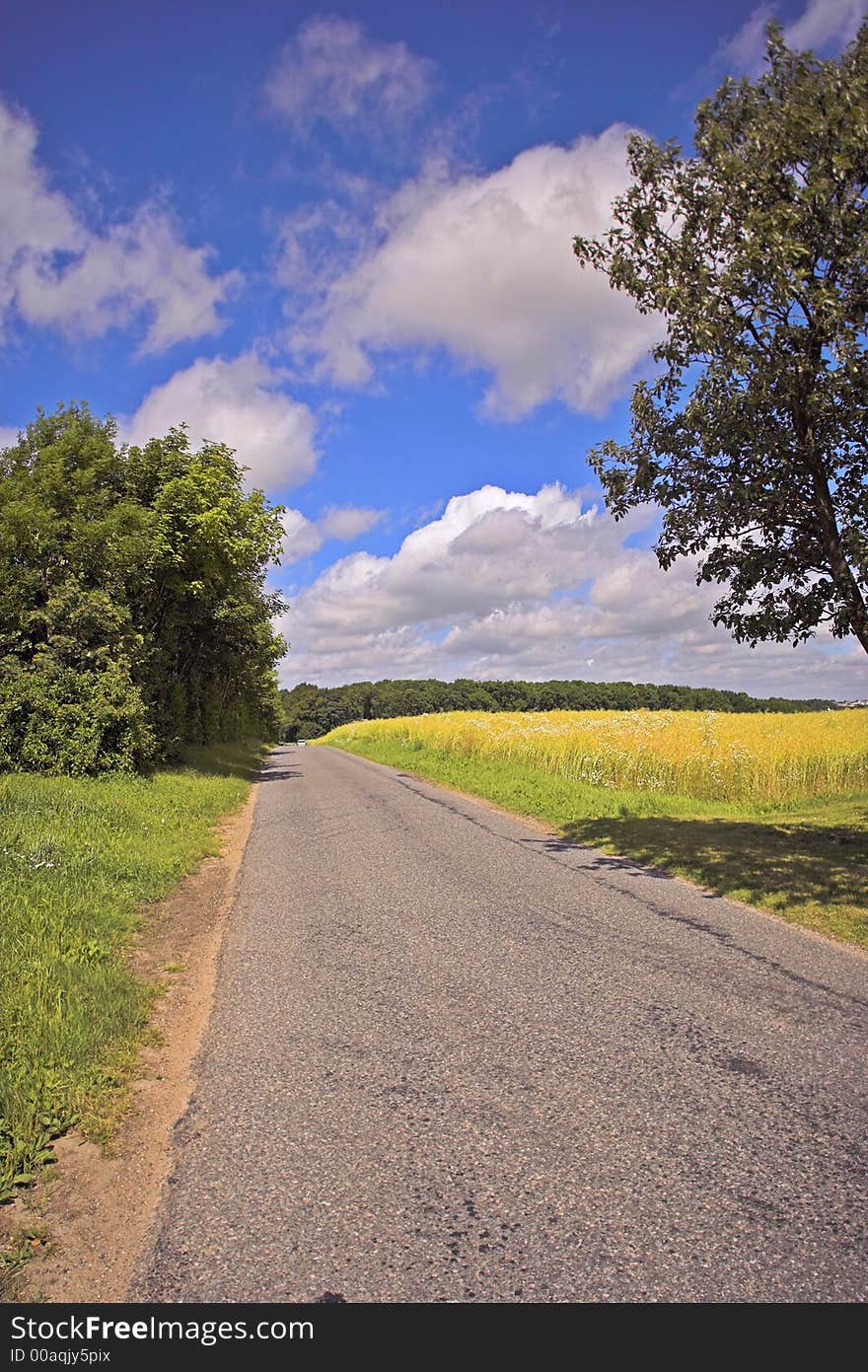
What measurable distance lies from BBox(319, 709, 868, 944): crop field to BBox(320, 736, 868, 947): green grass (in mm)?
22

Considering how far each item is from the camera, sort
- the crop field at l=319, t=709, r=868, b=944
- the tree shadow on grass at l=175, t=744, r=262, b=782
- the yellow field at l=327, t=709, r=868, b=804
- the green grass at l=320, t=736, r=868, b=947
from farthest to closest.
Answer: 1. the tree shadow on grass at l=175, t=744, r=262, b=782
2. the yellow field at l=327, t=709, r=868, b=804
3. the crop field at l=319, t=709, r=868, b=944
4. the green grass at l=320, t=736, r=868, b=947

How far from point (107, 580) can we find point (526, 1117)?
17124 millimetres

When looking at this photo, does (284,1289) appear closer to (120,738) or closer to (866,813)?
(866,813)

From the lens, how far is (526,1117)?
3646 mm

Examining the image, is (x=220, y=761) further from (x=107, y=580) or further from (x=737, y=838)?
(x=737, y=838)

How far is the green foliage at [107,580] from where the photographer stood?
15.9 m

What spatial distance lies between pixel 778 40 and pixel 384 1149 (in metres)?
11.0

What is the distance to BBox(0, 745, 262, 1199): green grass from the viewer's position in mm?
3916

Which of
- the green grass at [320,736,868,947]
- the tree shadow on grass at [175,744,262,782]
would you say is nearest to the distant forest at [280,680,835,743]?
the tree shadow on grass at [175,744,262,782]

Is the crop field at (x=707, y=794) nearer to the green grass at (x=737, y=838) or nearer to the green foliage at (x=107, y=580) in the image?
the green grass at (x=737, y=838)

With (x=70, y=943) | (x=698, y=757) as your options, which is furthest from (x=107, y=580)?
(x=698, y=757)

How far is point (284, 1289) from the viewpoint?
102 inches

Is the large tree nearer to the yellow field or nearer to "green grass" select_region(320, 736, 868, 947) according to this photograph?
"green grass" select_region(320, 736, 868, 947)

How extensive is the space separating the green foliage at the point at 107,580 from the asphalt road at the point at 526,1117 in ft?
35.7
